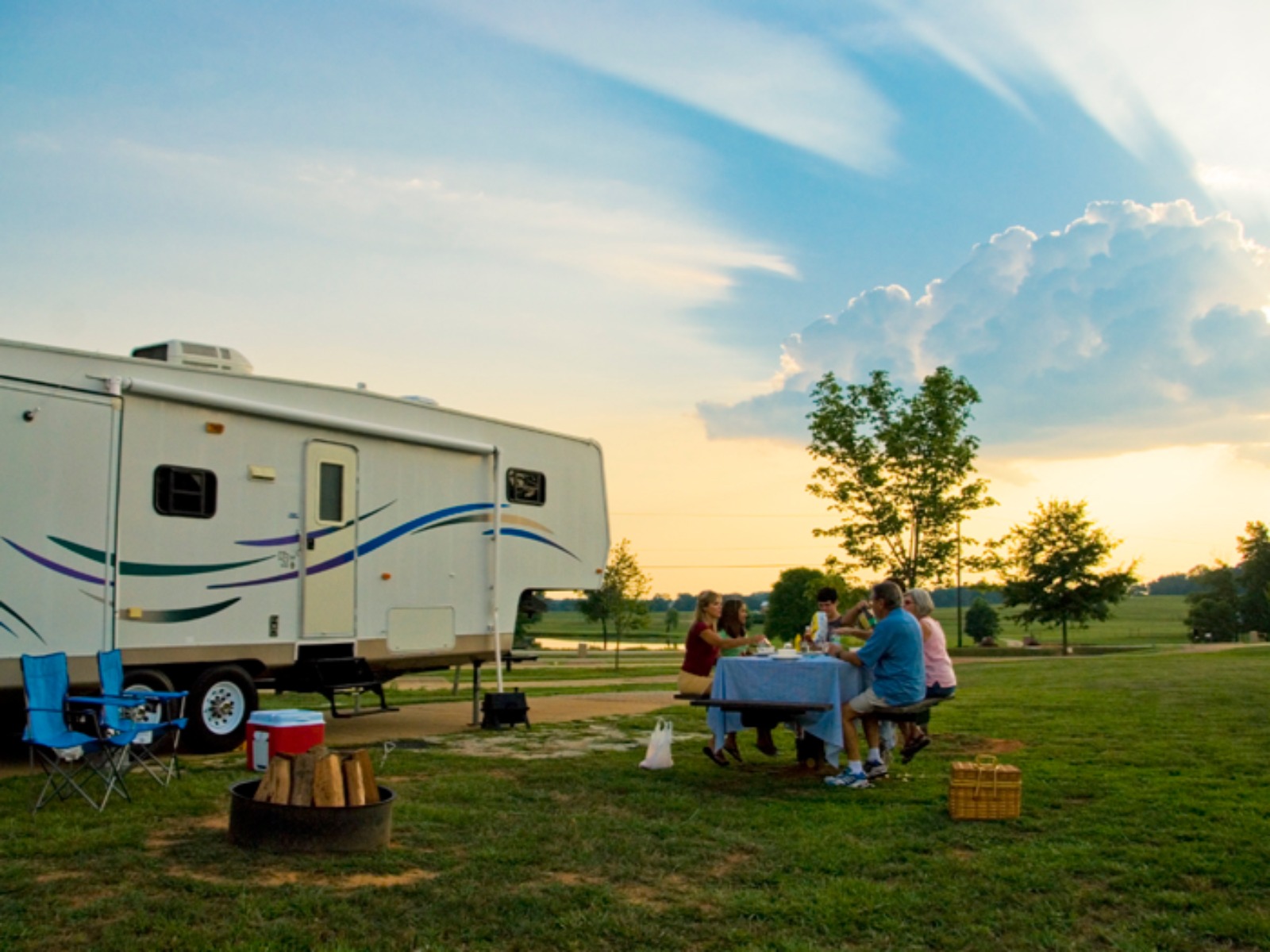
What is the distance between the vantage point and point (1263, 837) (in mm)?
6160

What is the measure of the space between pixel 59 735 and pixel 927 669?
607 centimetres

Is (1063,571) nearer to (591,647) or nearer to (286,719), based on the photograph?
(591,647)

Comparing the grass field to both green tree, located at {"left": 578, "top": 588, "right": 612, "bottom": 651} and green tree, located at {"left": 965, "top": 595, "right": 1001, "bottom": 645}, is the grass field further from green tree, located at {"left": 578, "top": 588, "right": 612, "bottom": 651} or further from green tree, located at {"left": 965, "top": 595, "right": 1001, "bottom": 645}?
green tree, located at {"left": 578, "top": 588, "right": 612, "bottom": 651}

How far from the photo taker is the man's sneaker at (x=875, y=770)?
8.11m

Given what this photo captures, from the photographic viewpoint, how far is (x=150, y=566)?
366 inches

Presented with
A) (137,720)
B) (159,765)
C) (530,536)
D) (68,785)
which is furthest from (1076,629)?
(68,785)

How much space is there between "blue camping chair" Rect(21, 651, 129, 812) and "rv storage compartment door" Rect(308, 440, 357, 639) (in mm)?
3055

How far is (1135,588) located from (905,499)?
43.4 feet

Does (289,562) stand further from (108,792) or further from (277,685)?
(108,792)

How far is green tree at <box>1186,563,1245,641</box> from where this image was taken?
6262 centimetres

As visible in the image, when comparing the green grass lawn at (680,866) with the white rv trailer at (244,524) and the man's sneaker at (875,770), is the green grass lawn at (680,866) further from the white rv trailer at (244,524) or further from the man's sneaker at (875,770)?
the white rv trailer at (244,524)

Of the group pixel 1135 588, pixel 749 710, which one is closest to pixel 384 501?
pixel 749 710

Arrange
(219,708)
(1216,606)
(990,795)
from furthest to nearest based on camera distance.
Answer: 1. (1216,606)
2. (219,708)
3. (990,795)

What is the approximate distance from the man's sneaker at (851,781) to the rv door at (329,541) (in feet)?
16.7
